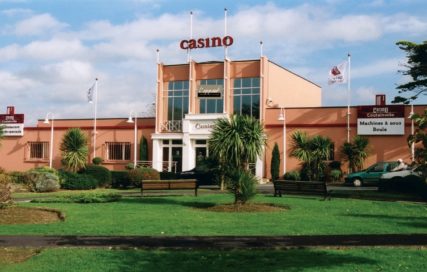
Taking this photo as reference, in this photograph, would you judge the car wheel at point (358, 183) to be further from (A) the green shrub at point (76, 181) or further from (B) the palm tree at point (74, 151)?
(B) the palm tree at point (74, 151)

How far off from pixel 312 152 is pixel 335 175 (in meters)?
2.64

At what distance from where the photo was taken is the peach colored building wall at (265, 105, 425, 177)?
3609 centimetres

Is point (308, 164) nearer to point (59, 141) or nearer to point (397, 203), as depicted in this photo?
point (397, 203)

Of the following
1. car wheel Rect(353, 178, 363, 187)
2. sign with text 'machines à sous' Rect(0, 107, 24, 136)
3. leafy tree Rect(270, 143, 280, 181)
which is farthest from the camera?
sign with text 'machines à sous' Rect(0, 107, 24, 136)

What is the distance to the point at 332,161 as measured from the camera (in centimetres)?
3691

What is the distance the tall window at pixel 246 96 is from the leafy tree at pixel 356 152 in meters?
7.65

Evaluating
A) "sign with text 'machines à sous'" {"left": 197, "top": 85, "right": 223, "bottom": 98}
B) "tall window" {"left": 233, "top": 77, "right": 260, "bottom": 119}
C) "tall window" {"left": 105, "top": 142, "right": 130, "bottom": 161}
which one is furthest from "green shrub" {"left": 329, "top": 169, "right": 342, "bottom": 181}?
"tall window" {"left": 105, "top": 142, "right": 130, "bottom": 161}

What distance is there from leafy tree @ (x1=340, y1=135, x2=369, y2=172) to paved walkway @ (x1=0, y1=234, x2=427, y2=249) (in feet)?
79.8

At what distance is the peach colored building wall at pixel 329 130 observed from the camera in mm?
36094

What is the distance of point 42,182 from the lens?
Result: 1141 inches

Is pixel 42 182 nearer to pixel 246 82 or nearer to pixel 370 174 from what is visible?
pixel 246 82

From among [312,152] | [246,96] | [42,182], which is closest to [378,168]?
[312,152]

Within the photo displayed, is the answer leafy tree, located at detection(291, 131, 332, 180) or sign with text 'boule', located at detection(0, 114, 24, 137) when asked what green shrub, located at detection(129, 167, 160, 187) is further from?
sign with text 'boule', located at detection(0, 114, 24, 137)

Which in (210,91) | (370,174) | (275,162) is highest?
(210,91)
